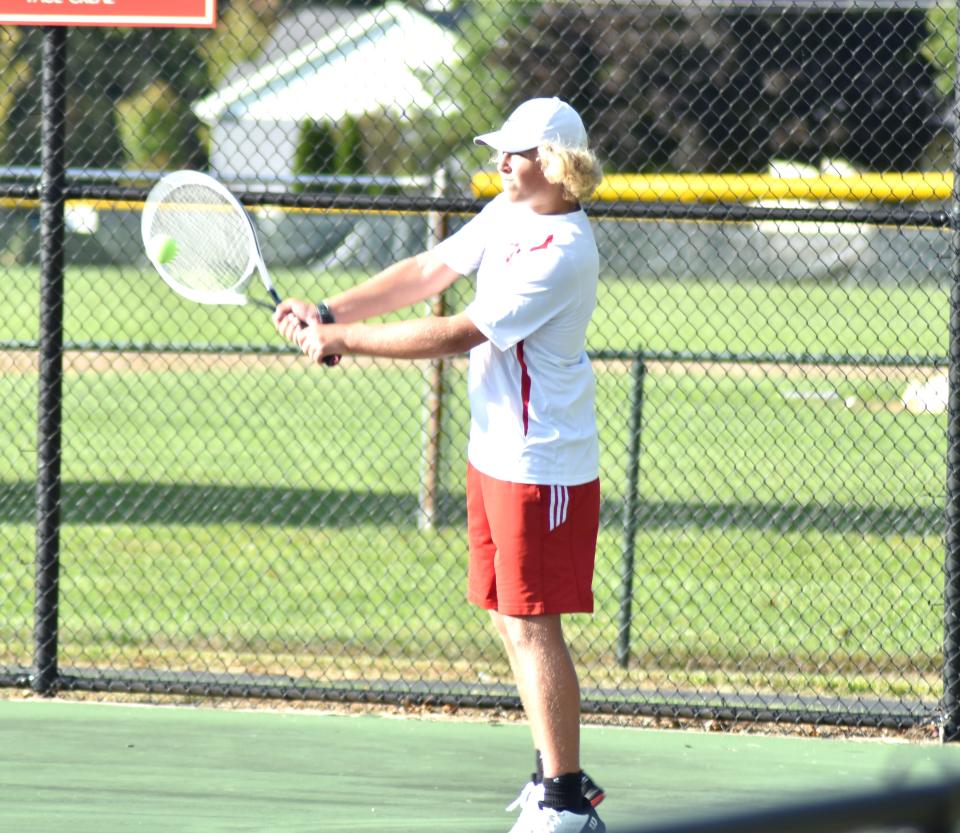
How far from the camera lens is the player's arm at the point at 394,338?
3.73 meters

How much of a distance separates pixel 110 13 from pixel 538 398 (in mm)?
2473

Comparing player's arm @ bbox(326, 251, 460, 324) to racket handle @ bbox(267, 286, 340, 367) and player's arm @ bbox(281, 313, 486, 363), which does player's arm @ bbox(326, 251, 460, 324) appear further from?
player's arm @ bbox(281, 313, 486, 363)

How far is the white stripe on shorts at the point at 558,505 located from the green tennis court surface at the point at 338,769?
825mm

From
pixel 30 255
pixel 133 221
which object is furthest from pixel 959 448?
pixel 30 255

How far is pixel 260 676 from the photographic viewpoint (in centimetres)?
556

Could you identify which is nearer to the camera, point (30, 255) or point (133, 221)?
point (133, 221)

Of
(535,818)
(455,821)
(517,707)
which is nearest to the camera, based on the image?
(535,818)

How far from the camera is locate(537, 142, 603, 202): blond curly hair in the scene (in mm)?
3750

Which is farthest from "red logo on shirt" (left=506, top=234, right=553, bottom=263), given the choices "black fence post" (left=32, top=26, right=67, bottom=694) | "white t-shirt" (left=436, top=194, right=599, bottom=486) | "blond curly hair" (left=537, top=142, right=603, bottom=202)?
"black fence post" (left=32, top=26, right=67, bottom=694)

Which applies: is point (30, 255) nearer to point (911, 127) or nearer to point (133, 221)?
point (133, 221)

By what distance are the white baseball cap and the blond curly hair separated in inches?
0.9

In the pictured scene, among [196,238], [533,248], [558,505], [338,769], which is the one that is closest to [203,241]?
[196,238]

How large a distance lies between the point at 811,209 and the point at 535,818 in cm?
243

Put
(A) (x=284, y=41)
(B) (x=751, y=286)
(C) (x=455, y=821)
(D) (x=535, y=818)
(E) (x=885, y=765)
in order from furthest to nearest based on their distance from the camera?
(A) (x=284, y=41)
(B) (x=751, y=286)
(E) (x=885, y=765)
(C) (x=455, y=821)
(D) (x=535, y=818)
